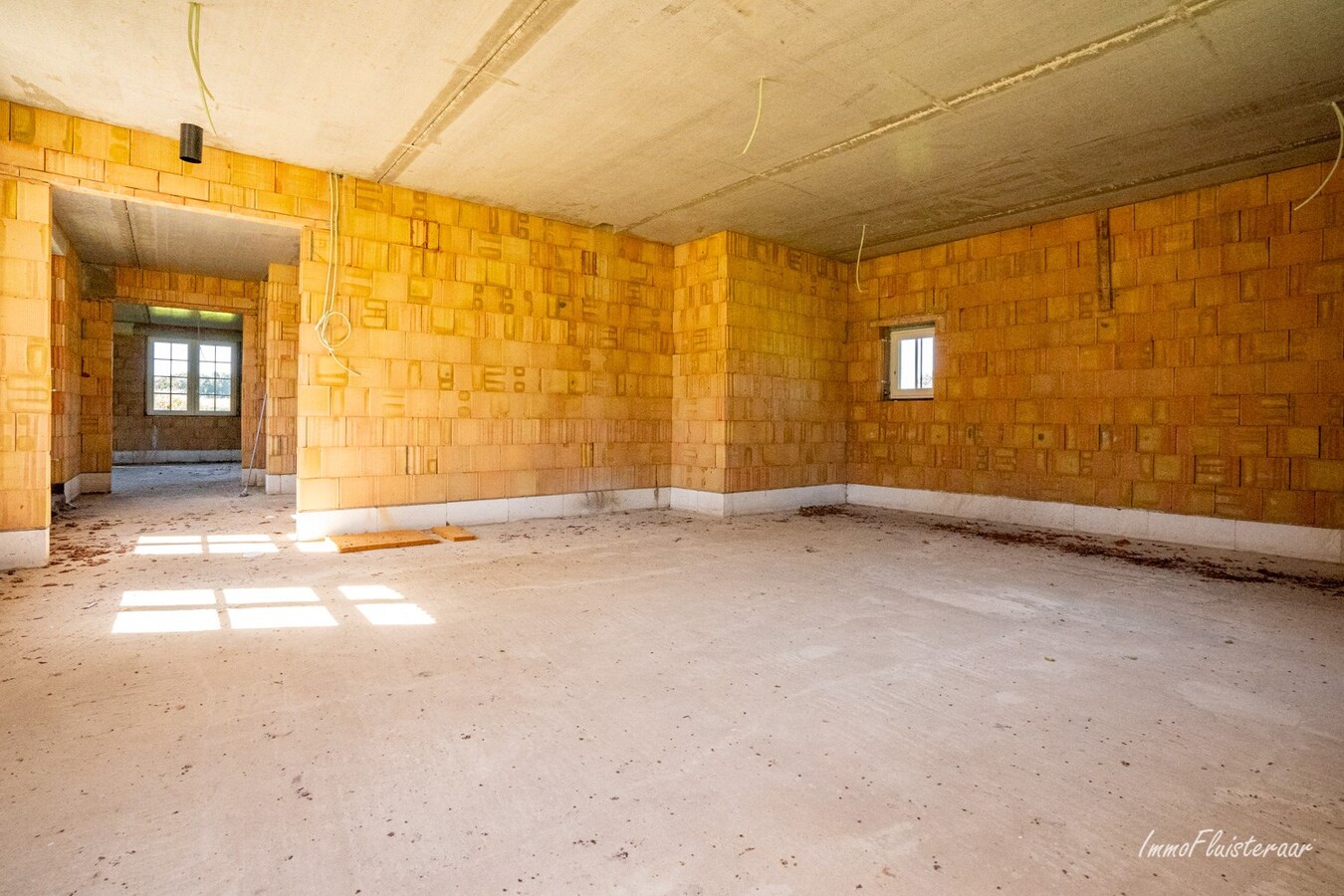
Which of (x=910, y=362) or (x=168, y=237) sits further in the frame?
(x=910, y=362)

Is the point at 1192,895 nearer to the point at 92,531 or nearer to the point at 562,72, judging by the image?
the point at 562,72

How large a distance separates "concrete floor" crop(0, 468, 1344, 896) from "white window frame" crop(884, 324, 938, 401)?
3.70 metres

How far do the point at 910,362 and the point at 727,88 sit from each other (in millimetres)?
4740

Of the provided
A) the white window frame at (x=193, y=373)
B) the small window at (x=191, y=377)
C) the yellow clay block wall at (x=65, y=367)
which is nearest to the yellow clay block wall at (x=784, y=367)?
the yellow clay block wall at (x=65, y=367)

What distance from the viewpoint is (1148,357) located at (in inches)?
226

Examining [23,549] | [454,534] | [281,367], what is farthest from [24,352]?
[281,367]

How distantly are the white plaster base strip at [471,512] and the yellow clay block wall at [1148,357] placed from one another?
3.26 meters

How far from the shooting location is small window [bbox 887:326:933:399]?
7527 mm

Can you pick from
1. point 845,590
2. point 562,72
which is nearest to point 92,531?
point 562,72

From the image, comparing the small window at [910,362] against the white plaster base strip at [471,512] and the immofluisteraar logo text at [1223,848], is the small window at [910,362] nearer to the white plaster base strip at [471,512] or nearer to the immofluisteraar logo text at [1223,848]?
the white plaster base strip at [471,512]

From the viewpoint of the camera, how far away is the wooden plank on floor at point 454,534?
5.37 m

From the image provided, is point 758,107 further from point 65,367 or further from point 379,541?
point 65,367

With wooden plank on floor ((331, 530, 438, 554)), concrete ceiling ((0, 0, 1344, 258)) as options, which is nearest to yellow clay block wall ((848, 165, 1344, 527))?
concrete ceiling ((0, 0, 1344, 258))

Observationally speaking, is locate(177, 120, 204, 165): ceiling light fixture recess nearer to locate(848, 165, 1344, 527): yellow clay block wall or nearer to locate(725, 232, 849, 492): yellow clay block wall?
locate(725, 232, 849, 492): yellow clay block wall
